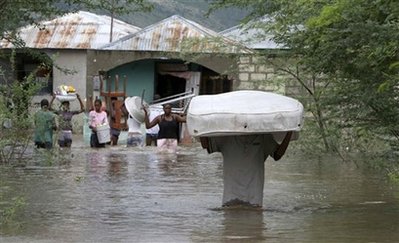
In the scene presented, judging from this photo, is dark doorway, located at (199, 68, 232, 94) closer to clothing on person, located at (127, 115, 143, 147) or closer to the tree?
clothing on person, located at (127, 115, 143, 147)

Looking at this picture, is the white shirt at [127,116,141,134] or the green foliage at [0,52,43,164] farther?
the white shirt at [127,116,141,134]

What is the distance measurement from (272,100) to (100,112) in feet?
47.4

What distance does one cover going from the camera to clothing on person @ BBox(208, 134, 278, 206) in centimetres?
1290

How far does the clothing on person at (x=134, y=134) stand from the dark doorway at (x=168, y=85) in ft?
35.3

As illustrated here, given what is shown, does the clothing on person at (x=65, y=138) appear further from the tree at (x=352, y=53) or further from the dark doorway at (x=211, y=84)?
the dark doorway at (x=211, y=84)

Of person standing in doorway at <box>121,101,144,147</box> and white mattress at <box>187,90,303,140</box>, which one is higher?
white mattress at <box>187,90,303,140</box>

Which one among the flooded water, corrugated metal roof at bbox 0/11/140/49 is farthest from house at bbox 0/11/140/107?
the flooded water

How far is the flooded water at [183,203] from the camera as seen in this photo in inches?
435

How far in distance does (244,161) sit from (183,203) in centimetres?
192

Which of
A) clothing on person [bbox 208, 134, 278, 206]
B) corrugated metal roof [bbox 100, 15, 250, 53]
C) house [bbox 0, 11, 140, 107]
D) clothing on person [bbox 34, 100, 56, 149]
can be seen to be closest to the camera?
clothing on person [bbox 208, 134, 278, 206]

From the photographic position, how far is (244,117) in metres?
12.2

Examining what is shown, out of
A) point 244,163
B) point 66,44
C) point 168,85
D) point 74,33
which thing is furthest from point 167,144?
point 74,33

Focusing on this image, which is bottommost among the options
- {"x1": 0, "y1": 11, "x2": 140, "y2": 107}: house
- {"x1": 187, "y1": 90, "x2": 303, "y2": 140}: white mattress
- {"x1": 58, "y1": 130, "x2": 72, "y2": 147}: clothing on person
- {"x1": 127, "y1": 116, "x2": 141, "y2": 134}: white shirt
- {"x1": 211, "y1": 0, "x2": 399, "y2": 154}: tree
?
{"x1": 58, "y1": 130, "x2": 72, "y2": 147}: clothing on person

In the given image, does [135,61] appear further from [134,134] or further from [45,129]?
[45,129]
